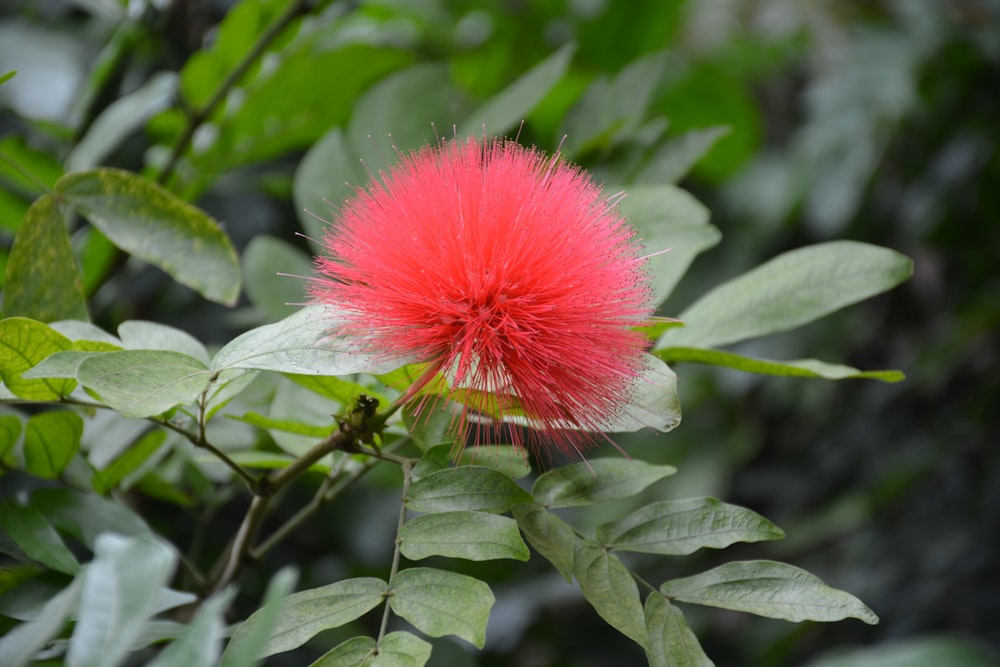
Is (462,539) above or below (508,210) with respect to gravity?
below

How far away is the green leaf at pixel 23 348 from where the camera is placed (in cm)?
53

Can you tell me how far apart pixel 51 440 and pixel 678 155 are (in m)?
0.66

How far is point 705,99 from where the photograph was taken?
1660 millimetres

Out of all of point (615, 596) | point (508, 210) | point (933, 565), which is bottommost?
point (933, 565)

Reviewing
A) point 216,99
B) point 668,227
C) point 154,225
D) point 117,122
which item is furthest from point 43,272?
point 668,227

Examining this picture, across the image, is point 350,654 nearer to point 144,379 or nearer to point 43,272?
point 144,379

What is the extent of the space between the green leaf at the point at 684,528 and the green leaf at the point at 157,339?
1.06ft

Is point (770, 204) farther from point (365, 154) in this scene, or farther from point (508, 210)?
point (508, 210)

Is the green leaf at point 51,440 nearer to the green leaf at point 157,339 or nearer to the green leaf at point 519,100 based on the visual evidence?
the green leaf at point 157,339

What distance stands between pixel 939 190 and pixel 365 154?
1.26 metres

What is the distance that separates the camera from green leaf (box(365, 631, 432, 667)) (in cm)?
49

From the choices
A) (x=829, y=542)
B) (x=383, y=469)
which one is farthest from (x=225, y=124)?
(x=829, y=542)

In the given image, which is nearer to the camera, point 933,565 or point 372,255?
point 372,255

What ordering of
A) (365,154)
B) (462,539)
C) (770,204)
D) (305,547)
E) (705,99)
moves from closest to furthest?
(462,539) < (365,154) < (305,547) < (705,99) < (770,204)
